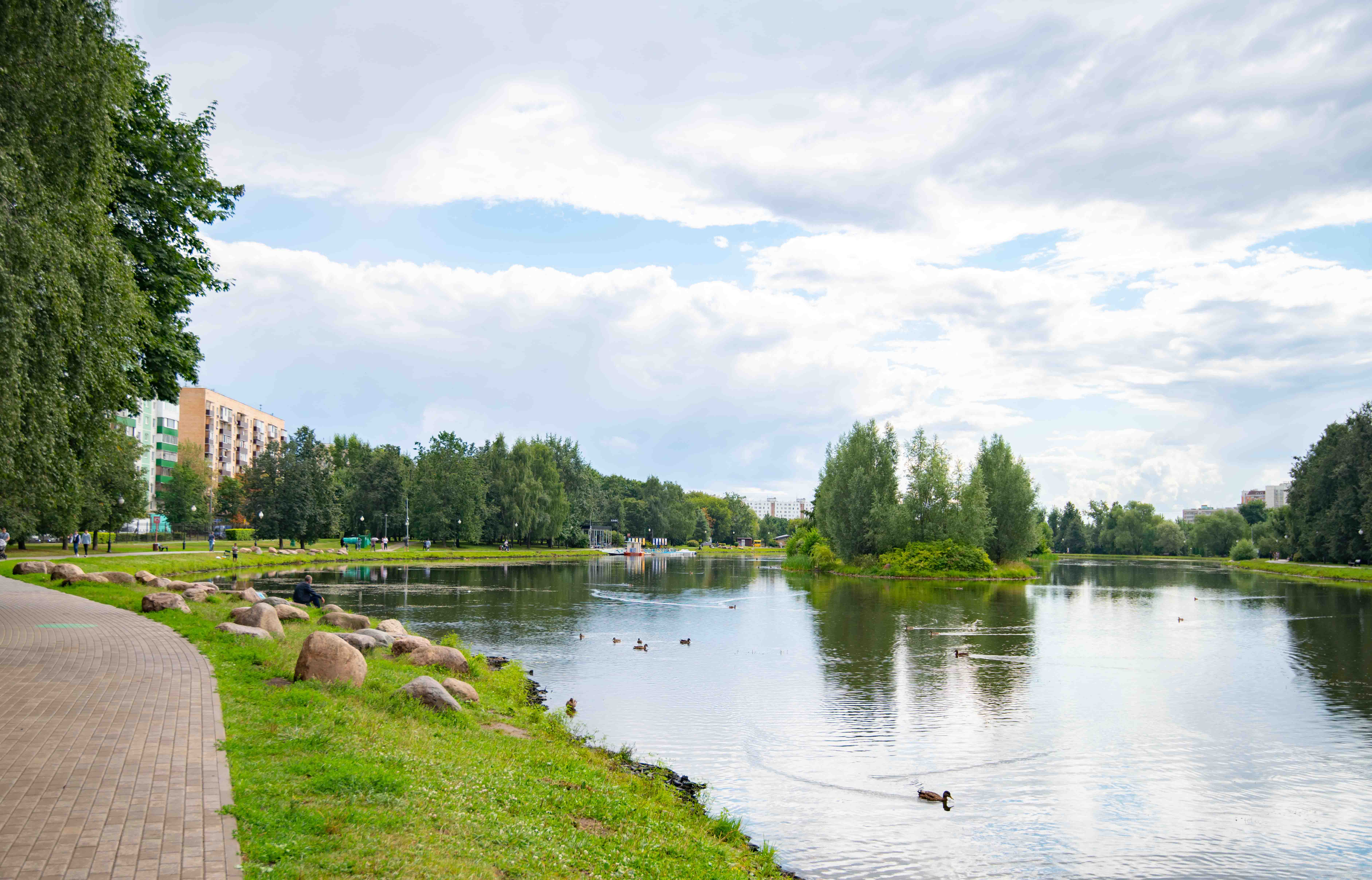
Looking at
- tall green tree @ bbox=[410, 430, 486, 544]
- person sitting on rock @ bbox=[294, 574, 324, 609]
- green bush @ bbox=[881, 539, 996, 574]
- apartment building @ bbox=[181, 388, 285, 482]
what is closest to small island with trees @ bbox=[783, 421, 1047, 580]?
green bush @ bbox=[881, 539, 996, 574]

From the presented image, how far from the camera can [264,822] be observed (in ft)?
23.1

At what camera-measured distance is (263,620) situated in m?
19.8

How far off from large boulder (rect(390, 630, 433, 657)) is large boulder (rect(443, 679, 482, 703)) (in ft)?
11.4

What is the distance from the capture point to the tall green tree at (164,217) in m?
20.5

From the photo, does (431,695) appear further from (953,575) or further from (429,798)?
(953,575)

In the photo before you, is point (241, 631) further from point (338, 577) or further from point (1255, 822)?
point (338, 577)

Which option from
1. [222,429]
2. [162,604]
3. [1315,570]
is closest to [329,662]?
[162,604]

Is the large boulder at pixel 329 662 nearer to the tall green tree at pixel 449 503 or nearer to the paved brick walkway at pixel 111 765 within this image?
the paved brick walkway at pixel 111 765

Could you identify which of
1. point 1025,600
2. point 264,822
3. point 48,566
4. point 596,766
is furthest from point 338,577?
point 264,822

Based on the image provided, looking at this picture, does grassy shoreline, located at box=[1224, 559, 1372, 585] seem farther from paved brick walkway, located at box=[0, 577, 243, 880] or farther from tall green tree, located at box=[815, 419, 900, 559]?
paved brick walkway, located at box=[0, 577, 243, 880]

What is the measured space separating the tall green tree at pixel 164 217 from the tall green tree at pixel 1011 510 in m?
66.2

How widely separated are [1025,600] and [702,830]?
1771 inches

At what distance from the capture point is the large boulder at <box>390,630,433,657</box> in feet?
63.8

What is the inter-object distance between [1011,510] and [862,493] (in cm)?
1375
